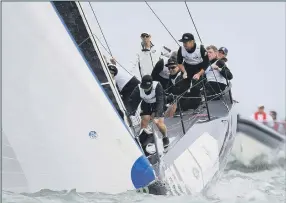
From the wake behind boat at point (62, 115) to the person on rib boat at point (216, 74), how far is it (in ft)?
9.29

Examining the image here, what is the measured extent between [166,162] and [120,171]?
0.65m

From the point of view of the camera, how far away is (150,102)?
6570 millimetres

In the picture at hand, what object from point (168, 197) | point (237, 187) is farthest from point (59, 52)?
point (237, 187)

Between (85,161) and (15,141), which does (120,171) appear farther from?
(15,141)

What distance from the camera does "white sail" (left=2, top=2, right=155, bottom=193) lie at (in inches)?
208

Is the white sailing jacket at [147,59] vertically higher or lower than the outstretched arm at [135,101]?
higher

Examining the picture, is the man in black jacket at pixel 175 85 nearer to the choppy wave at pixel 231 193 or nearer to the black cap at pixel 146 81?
the choppy wave at pixel 231 193

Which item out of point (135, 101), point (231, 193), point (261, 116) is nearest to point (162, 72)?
point (135, 101)

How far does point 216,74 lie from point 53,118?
3532 millimetres

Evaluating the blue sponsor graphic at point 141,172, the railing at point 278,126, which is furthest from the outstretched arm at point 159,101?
the railing at point 278,126

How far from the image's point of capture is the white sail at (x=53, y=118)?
17.4 feet

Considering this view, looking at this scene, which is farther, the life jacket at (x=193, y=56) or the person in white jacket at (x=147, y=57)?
the person in white jacket at (x=147, y=57)

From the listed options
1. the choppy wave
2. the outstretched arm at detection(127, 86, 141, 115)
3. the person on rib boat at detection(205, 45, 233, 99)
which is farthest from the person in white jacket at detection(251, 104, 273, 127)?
the outstretched arm at detection(127, 86, 141, 115)

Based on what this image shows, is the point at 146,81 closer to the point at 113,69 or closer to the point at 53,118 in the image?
the point at 113,69
